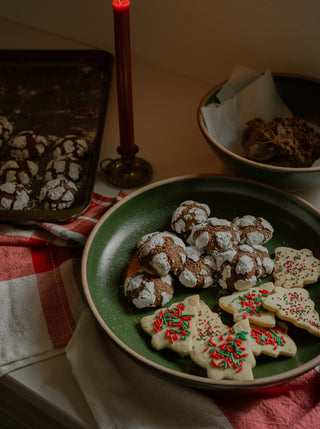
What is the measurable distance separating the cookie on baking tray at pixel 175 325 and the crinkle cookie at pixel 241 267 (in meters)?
0.08

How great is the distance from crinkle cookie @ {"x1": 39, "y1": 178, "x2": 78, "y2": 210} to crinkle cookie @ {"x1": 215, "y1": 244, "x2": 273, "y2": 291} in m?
0.39

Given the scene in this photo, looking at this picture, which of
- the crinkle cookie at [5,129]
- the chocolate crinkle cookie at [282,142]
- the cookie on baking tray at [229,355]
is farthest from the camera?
the crinkle cookie at [5,129]

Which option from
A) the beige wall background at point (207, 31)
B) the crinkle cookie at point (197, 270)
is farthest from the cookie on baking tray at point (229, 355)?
the beige wall background at point (207, 31)

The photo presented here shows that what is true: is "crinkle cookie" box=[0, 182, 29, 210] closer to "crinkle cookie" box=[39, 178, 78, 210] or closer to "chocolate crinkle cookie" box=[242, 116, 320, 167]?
"crinkle cookie" box=[39, 178, 78, 210]

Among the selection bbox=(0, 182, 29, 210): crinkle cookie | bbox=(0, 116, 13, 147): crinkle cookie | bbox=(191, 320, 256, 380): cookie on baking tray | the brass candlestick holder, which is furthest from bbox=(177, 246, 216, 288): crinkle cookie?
bbox=(0, 116, 13, 147): crinkle cookie

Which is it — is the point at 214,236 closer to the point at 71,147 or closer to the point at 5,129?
the point at 71,147

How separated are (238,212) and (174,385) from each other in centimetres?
44

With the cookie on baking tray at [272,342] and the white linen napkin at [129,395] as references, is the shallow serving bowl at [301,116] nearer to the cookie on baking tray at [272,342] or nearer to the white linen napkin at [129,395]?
the cookie on baking tray at [272,342]

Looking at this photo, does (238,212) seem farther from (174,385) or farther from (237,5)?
(237,5)

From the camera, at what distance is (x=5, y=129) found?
4.28 ft

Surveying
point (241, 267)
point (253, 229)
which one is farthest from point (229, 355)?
point (253, 229)

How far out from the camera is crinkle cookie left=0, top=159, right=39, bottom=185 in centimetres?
116

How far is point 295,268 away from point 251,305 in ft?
0.43

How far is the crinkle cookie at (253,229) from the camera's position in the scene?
946 mm
